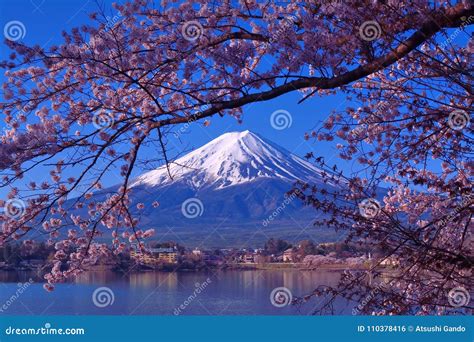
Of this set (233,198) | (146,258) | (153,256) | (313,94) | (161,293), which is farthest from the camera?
(233,198)

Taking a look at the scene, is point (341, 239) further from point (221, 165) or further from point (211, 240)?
point (221, 165)

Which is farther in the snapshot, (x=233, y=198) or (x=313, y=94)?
(x=233, y=198)

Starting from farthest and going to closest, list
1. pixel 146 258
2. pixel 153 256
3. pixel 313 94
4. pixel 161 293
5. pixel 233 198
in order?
pixel 233 198
pixel 161 293
pixel 153 256
pixel 146 258
pixel 313 94

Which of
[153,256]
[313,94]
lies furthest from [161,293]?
→ [313,94]

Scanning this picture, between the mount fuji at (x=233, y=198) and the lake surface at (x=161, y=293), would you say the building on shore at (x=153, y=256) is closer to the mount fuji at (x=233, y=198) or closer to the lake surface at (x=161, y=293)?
the lake surface at (x=161, y=293)

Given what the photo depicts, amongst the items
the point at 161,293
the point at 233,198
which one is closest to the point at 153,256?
the point at 161,293

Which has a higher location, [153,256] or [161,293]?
[153,256]

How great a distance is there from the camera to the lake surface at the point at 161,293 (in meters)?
7.71

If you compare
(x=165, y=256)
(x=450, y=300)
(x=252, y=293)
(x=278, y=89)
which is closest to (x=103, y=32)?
(x=278, y=89)

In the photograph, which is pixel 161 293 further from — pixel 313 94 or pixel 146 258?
pixel 313 94

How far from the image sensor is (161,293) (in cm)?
2205

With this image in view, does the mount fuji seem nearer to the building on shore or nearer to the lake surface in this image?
the lake surface

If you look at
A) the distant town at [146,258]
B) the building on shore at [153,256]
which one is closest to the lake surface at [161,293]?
the distant town at [146,258]

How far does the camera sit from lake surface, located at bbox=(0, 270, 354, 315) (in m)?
7.71
